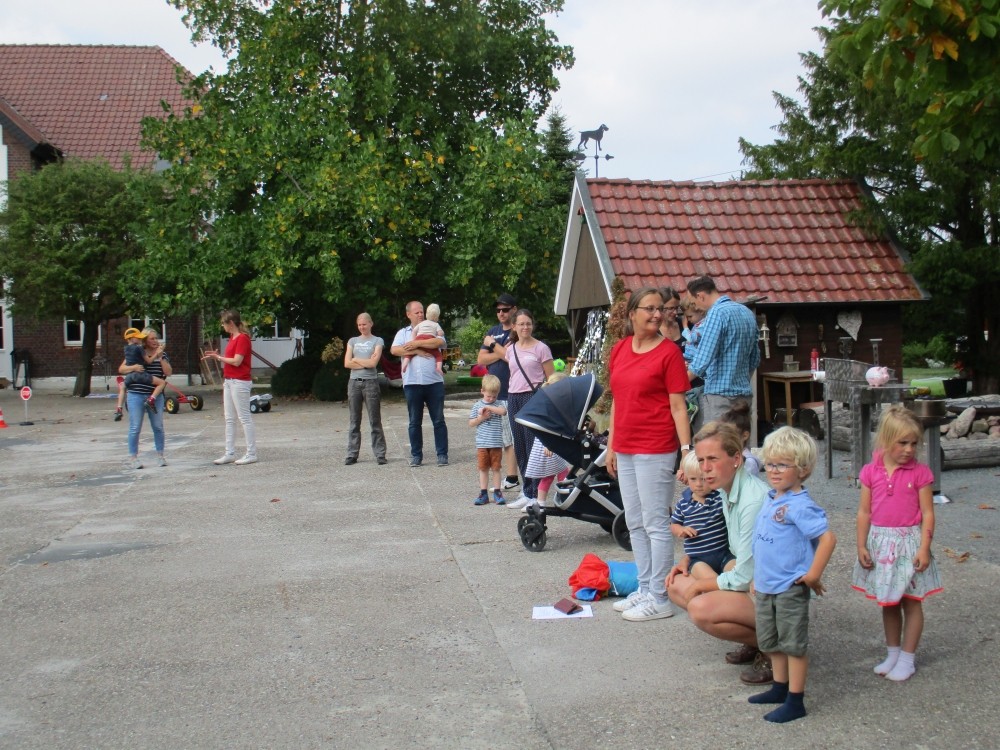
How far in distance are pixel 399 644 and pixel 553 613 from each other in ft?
3.23

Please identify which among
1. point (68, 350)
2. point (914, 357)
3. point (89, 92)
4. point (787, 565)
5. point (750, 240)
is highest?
point (89, 92)

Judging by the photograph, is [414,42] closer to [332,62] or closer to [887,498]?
[332,62]

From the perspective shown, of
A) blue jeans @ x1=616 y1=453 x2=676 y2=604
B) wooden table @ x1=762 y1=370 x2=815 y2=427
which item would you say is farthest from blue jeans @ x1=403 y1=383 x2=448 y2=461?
blue jeans @ x1=616 y1=453 x2=676 y2=604

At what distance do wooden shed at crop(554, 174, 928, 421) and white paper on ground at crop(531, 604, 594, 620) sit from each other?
29.7ft

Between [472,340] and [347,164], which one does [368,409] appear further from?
[472,340]

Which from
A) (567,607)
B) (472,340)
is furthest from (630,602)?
(472,340)

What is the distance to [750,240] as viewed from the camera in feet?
51.5

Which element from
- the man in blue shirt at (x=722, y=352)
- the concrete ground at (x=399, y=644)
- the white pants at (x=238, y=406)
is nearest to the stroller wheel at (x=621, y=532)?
the concrete ground at (x=399, y=644)

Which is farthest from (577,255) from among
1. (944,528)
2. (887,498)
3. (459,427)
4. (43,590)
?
(887,498)

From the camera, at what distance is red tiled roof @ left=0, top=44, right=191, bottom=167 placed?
37.0 m

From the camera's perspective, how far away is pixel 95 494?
37.5 ft

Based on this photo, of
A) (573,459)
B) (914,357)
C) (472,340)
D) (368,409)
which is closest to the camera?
(573,459)

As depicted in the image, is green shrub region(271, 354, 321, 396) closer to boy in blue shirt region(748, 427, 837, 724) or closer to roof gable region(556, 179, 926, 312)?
roof gable region(556, 179, 926, 312)

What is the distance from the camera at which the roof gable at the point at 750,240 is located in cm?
1502
